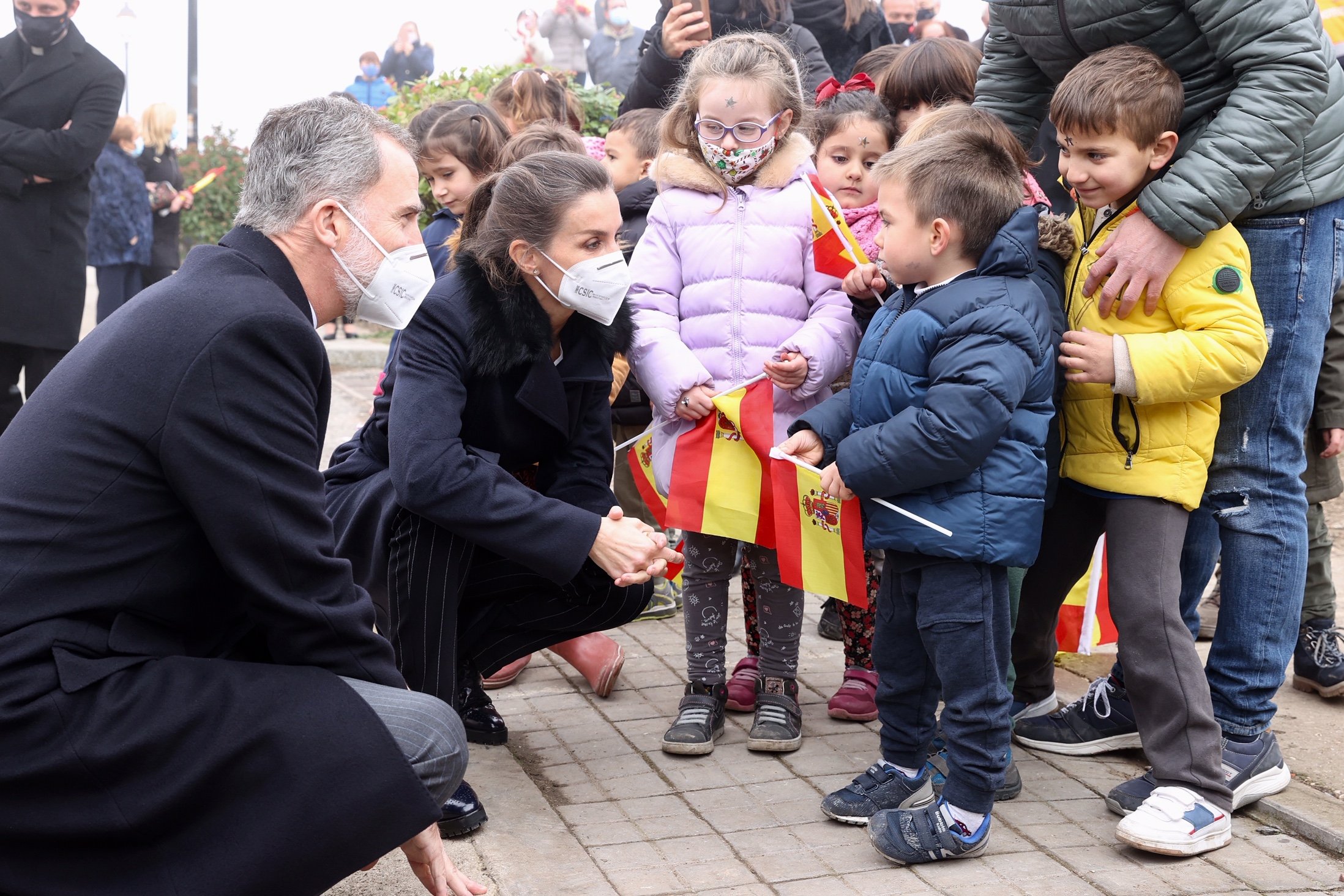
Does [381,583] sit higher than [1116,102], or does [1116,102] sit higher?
[1116,102]

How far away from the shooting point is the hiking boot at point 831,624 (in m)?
4.73

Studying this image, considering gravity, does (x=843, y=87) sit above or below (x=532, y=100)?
above

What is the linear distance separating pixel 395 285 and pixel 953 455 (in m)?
1.26

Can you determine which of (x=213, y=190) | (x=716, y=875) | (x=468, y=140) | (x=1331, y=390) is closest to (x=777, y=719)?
(x=716, y=875)

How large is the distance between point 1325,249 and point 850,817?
5.85ft

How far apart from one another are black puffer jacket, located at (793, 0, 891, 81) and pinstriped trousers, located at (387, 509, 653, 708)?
3.22 m

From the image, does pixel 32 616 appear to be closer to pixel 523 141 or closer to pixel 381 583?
pixel 381 583

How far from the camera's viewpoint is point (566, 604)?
3.56 m

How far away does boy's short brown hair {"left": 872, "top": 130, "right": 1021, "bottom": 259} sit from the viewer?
10.2ft

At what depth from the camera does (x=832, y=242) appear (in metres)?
3.66

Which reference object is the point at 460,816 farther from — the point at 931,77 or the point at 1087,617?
the point at 931,77

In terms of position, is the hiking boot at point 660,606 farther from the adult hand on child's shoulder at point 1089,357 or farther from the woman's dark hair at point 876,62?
the adult hand on child's shoulder at point 1089,357

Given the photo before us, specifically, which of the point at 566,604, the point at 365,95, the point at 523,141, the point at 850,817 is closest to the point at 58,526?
the point at 566,604

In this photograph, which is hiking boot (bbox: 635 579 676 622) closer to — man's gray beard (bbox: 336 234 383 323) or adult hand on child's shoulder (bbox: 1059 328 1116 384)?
adult hand on child's shoulder (bbox: 1059 328 1116 384)
